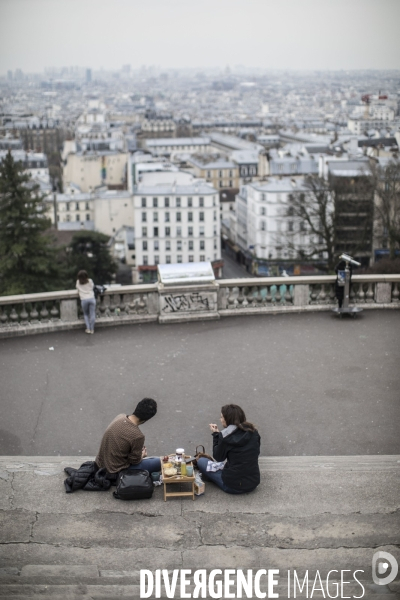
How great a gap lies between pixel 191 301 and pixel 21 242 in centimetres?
2600

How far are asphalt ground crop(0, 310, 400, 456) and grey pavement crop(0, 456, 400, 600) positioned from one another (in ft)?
3.41

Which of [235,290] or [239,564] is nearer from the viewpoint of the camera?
[239,564]

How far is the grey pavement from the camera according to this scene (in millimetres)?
6082

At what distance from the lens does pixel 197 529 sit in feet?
22.4

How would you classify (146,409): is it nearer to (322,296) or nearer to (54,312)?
(54,312)

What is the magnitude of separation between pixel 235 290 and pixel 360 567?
8.29 meters

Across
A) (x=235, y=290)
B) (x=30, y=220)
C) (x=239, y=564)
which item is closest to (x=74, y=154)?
(x=30, y=220)

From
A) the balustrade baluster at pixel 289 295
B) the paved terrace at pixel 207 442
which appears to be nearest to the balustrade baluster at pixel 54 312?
the paved terrace at pixel 207 442

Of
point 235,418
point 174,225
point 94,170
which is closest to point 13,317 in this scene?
point 235,418

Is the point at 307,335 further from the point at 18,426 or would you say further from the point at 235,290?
the point at 18,426

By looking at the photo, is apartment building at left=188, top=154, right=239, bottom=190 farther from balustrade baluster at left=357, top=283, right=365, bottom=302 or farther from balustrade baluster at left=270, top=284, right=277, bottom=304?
balustrade baluster at left=270, top=284, right=277, bottom=304

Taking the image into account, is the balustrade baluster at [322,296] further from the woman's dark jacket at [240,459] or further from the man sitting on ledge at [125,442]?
the man sitting on ledge at [125,442]

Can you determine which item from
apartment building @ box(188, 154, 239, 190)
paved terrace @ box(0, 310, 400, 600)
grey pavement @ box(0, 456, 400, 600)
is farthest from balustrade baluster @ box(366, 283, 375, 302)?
apartment building @ box(188, 154, 239, 190)

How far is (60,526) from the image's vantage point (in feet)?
22.5
